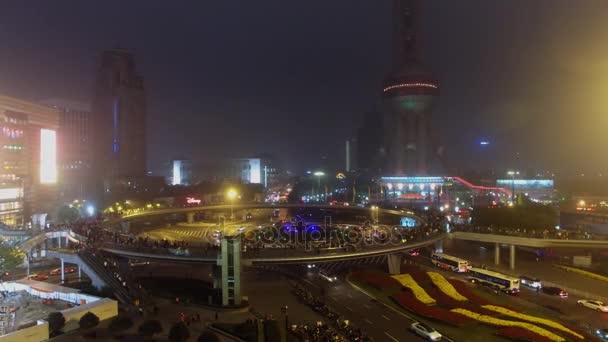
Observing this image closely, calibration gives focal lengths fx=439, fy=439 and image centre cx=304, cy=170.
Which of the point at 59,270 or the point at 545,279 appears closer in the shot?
the point at 545,279

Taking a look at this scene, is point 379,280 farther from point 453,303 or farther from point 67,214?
point 67,214

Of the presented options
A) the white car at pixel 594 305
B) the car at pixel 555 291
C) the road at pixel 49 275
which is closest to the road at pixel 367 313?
the white car at pixel 594 305

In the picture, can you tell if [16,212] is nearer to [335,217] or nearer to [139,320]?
[335,217]

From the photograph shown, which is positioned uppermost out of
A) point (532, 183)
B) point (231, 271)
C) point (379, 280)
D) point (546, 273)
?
point (532, 183)

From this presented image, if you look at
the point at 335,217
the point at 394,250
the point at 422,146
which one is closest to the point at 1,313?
the point at 394,250

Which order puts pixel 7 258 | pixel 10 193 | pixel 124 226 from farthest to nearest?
pixel 10 193 → pixel 124 226 → pixel 7 258

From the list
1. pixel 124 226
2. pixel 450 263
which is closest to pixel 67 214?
pixel 124 226
